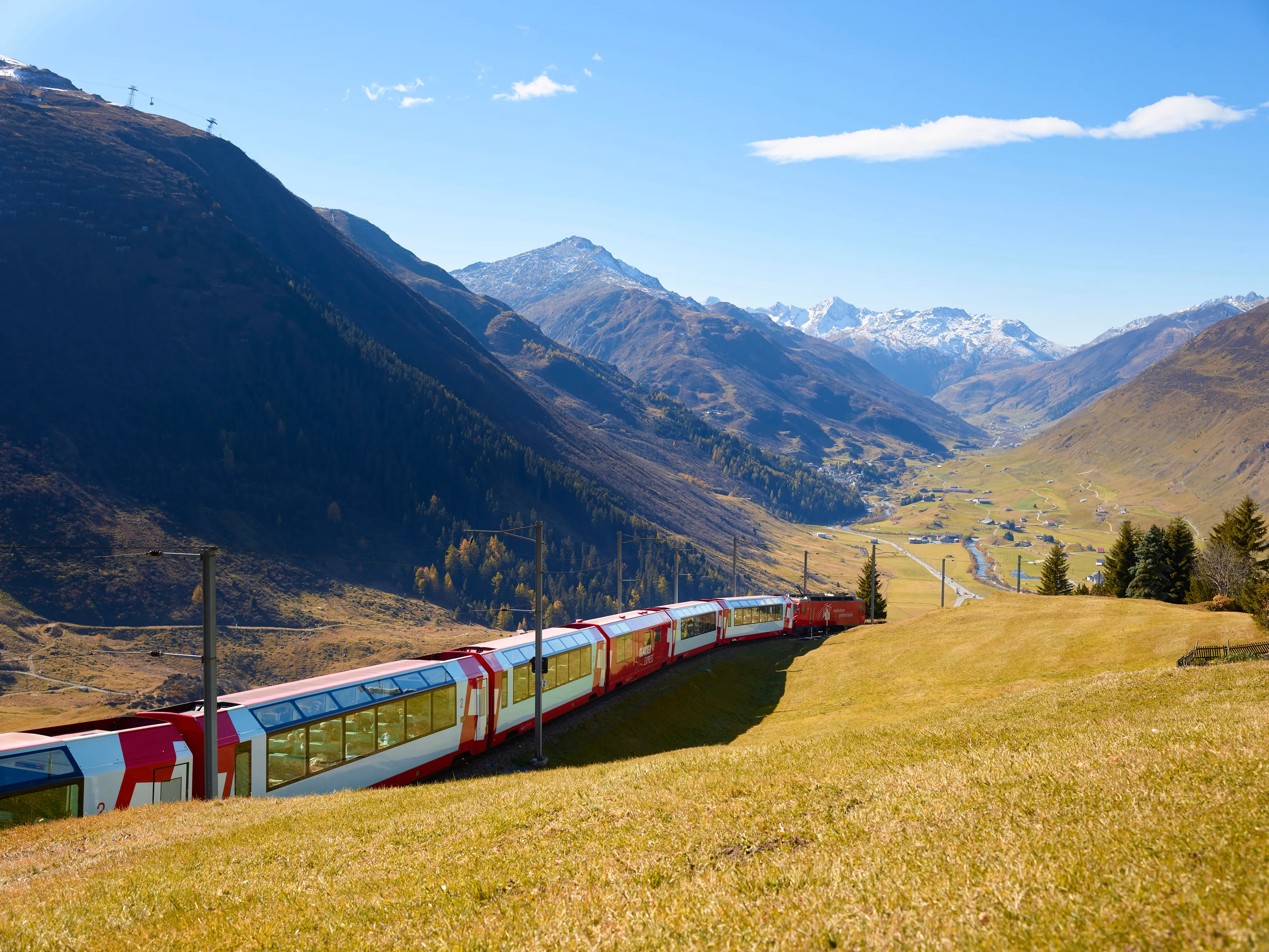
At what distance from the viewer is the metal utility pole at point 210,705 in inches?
916

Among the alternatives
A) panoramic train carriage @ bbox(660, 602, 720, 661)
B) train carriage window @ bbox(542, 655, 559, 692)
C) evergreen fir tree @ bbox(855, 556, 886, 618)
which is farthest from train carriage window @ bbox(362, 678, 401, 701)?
evergreen fir tree @ bbox(855, 556, 886, 618)

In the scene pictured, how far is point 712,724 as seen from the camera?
47125mm

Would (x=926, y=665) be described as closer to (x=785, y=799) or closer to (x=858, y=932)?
(x=785, y=799)

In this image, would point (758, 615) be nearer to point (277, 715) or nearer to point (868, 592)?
point (868, 592)

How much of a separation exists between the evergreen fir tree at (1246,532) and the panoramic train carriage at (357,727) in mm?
77845

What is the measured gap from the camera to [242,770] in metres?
25.0

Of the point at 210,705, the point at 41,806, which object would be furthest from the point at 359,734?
the point at 41,806

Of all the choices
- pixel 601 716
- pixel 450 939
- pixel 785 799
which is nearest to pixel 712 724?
pixel 601 716

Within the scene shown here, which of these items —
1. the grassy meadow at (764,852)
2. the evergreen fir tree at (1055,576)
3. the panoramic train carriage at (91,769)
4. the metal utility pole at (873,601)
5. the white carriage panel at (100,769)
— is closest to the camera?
the grassy meadow at (764,852)

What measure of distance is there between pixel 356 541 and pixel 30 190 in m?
130

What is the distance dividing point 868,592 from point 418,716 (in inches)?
3031

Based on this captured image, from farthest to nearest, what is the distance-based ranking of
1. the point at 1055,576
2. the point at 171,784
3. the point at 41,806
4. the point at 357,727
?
1. the point at 1055,576
2. the point at 357,727
3. the point at 171,784
4. the point at 41,806

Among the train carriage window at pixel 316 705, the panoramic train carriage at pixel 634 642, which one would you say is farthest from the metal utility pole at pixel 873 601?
the train carriage window at pixel 316 705

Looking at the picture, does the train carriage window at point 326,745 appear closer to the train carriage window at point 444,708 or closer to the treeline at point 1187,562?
the train carriage window at point 444,708
